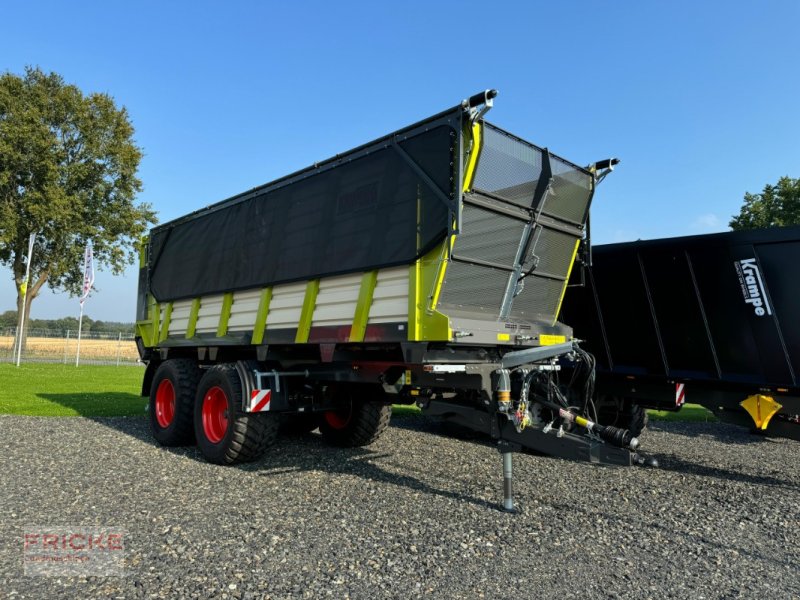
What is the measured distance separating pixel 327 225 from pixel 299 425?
4295mm

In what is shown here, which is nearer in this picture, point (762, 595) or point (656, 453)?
point (762, 595)

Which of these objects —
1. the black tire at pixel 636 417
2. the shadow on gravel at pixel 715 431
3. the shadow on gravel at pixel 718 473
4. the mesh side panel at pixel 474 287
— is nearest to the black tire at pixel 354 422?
the mesh side panel at pixel 474 287

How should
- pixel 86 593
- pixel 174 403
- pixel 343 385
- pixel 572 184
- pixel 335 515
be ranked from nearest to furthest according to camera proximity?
pixel 86 593 → pixel 335 515 → pixel 572 184 → pixel 343 385 → pixel 174 403

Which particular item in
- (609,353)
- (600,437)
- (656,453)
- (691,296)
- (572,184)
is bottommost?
(656,453)

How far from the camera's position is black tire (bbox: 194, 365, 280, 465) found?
6.38 m

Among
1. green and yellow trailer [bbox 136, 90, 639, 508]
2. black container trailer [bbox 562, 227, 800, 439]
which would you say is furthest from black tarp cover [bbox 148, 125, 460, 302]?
black container trailer [bbox 562, 227, 800, 439]

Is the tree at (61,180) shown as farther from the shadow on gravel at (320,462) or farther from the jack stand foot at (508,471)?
the jack stand foot at (508,471)

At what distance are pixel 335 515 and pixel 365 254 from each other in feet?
7.51

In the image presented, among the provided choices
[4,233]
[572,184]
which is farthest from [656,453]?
[4,233]

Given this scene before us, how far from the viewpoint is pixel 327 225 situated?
19.3ft

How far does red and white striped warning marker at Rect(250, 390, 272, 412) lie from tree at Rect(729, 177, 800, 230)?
20.4 meters

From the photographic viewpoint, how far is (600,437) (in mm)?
4887

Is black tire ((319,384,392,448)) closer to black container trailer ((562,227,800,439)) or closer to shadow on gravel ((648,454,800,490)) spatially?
black container trailer ((562,227,800,439))

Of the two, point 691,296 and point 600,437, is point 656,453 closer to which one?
point 691,296
